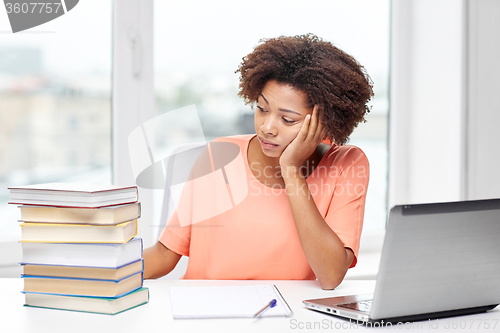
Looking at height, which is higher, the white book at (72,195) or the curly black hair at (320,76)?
the curly black hair at (320,76)

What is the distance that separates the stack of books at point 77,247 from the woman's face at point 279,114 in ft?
1.69

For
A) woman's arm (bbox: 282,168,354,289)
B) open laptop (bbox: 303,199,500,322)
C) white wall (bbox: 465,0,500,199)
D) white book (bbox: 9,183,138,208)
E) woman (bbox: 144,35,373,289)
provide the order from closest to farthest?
1. open laptop (bbox: 303,199,500,322)
2. white book (bbox: 9,183,138,208)
3. woman's arm (bbox: 282,168,354,289)
4. woman (bbox: 144,35,373,289)
5. white wall (bbox: 465,0,500,199)

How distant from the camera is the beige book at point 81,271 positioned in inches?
36.0

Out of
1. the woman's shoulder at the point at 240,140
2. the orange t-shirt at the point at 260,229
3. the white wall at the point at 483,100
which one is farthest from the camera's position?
the white wall at the point at 483,100

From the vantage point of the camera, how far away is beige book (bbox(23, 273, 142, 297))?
2.99ft

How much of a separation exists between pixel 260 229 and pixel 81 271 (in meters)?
0.63

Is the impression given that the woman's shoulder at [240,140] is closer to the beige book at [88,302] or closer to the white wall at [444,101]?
the beige book at [88,302]

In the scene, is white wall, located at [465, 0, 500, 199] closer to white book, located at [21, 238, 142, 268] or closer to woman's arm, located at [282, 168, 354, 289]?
woman's arm, located at [282, 168, 354, 289]

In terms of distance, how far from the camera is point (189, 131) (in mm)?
2205

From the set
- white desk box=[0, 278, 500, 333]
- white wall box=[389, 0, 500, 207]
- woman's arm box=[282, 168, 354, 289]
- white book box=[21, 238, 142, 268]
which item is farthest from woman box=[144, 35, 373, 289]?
white wall box=[389, 0, 500, 207]

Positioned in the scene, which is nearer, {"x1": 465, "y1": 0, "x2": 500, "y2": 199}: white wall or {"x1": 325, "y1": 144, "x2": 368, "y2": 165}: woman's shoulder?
{"x1": 325, "y1": 144, "x2": 368, "y2": 165}: woman's shoulder

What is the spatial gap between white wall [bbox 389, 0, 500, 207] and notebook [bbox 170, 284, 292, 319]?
158cm

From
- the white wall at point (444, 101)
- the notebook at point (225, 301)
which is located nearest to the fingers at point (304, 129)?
the notebook at point (225, 301)

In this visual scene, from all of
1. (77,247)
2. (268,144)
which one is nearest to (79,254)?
(77,247)
